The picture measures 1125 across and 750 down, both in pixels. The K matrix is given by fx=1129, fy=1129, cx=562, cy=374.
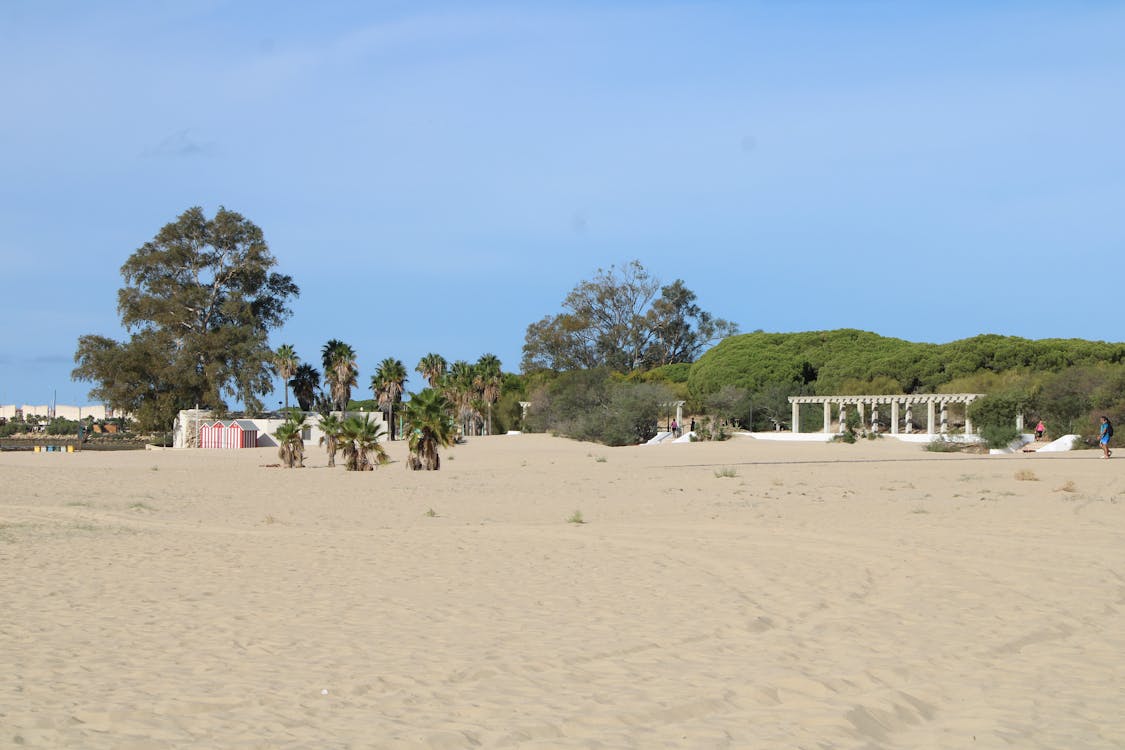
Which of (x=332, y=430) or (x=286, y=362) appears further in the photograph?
(x=286, y=362)

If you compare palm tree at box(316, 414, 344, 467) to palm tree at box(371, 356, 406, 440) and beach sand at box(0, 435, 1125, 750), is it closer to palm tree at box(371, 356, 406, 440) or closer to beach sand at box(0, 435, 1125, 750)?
beach sand at box(0, 435, 1125, 750)

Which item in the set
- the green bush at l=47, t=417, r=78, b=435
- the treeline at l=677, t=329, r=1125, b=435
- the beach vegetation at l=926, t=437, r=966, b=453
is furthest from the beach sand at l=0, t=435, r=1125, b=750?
the green bush at l=47, t=417, r=78, b=435

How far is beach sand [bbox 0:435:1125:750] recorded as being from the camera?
245 inches

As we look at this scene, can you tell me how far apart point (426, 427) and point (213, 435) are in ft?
132

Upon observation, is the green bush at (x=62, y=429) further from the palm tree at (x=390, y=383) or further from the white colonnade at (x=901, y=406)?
the white colonnade at (x=901, y=406)

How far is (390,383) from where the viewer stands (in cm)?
7450

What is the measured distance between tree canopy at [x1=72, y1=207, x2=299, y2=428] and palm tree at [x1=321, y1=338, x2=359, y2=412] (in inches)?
189

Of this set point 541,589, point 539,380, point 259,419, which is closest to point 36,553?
point 541,589

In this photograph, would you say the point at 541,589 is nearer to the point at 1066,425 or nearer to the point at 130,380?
the point at 1066,425

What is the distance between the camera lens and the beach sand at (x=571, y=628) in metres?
6.22

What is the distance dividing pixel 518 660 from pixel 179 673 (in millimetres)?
2247

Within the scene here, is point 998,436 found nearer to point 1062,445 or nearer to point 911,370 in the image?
point 1062,445

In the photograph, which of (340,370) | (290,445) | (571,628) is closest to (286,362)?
(340,370)

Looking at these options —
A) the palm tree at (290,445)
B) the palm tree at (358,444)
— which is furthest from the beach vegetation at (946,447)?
the palm tree at (290,445)
